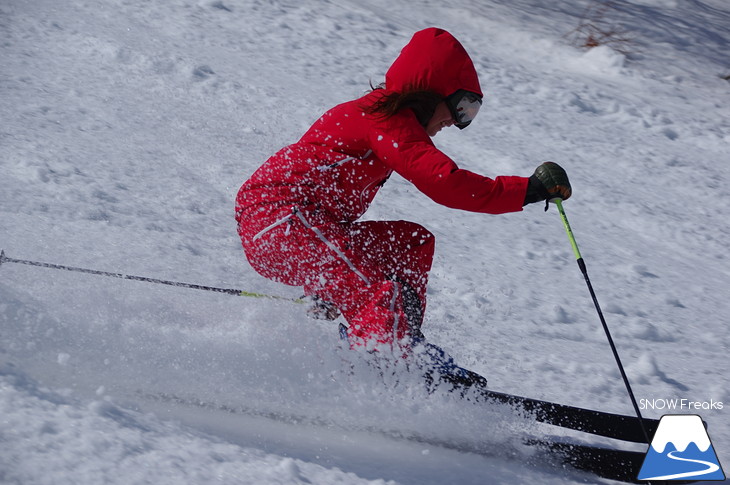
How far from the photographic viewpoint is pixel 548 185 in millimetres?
2902

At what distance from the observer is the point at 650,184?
6461 mm

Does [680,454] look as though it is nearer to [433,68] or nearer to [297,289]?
[433,68]

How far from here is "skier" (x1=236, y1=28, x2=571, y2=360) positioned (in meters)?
2.86

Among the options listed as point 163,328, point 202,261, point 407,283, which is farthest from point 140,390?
point 202,261

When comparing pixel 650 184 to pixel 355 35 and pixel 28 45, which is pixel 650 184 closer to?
pixel 355 35

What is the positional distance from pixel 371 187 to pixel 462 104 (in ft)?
1.57

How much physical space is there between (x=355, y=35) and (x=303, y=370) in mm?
5827

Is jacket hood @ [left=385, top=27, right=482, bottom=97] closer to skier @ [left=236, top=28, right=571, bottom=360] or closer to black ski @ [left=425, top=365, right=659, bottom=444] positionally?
skier @ [left=236, top=28, right=571, bottom=360]

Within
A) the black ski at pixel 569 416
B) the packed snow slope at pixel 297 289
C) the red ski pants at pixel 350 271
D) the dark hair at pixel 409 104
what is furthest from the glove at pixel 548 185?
the packed snow slope at pixel 297 289

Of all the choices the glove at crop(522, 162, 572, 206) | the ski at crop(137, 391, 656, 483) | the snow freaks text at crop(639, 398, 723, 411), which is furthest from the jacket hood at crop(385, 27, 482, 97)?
the snow freaks text at crop(639, 398, 723, 411)

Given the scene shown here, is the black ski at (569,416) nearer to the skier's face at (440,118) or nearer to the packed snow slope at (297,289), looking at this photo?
the packed snow slope at (297,289)

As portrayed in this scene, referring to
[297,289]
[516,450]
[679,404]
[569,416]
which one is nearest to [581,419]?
[569,416]

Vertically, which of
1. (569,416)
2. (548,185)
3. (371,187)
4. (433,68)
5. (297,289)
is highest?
(433,68)

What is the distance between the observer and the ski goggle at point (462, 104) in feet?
9.78
